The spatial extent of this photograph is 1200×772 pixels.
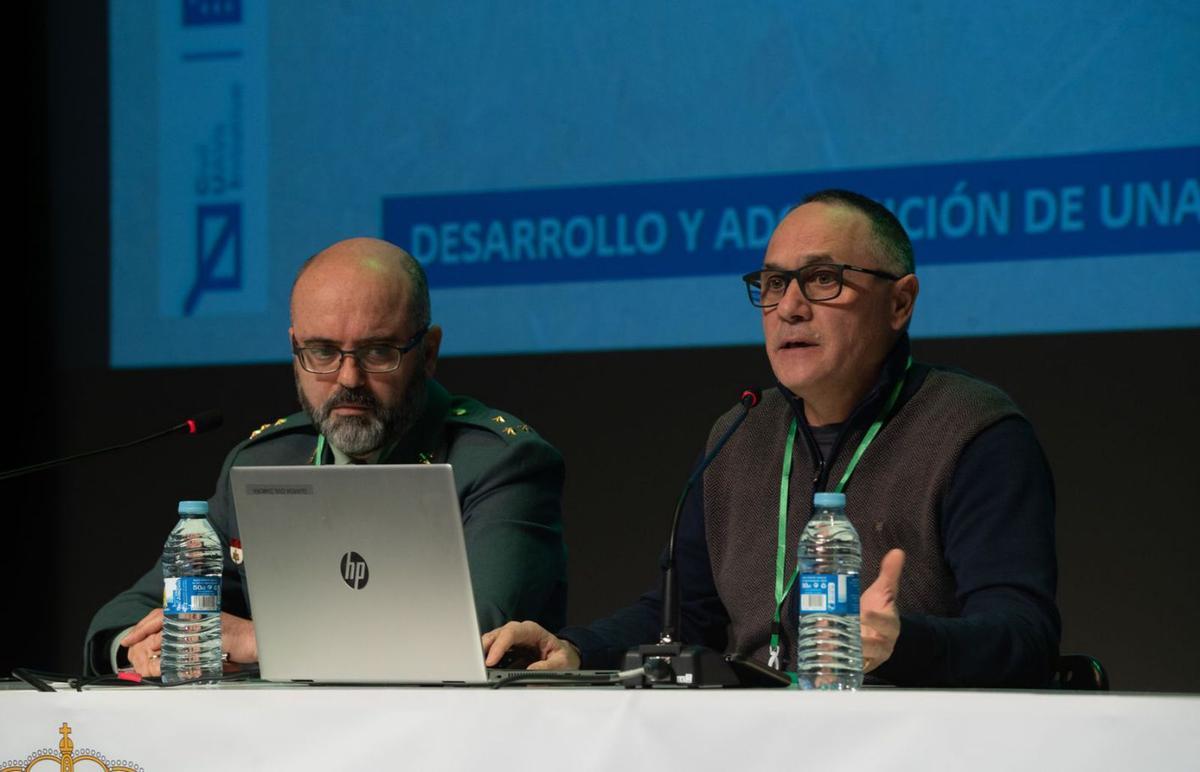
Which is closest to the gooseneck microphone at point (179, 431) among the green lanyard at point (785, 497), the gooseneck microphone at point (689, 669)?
the gooseneck microphone at point (689, 669)

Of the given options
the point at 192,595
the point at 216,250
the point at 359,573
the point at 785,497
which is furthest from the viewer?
the point at 216,250

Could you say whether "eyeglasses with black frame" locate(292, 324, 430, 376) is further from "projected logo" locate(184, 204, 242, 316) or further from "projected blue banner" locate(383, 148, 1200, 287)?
"projected logo" locate(184, 204, 242, 316)

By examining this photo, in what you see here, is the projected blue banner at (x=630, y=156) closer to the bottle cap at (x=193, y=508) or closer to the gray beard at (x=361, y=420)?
the gray beard at (x=361, y=420)

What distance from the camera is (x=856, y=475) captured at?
97.3 inches

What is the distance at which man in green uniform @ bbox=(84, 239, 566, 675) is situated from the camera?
2701 mm

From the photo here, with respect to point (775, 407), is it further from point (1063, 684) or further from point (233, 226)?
point (233, 226)

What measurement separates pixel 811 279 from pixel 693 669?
0.97 metres

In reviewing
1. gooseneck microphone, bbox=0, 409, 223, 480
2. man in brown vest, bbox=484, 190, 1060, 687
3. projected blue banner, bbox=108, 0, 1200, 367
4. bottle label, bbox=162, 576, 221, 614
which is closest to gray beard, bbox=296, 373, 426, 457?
gooseneck microphone, bbox=0, 409, 223, 480

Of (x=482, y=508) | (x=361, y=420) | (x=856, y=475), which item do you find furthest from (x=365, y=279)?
(x=856, y=475)

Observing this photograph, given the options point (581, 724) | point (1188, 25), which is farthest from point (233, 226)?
point (581, 724)

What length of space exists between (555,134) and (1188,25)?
1.55 m

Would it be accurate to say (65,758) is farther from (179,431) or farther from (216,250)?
(216,250)

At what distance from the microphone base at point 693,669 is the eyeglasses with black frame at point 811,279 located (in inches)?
35.6

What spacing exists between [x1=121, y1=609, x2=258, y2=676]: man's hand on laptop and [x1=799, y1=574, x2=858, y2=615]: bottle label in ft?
2.87
